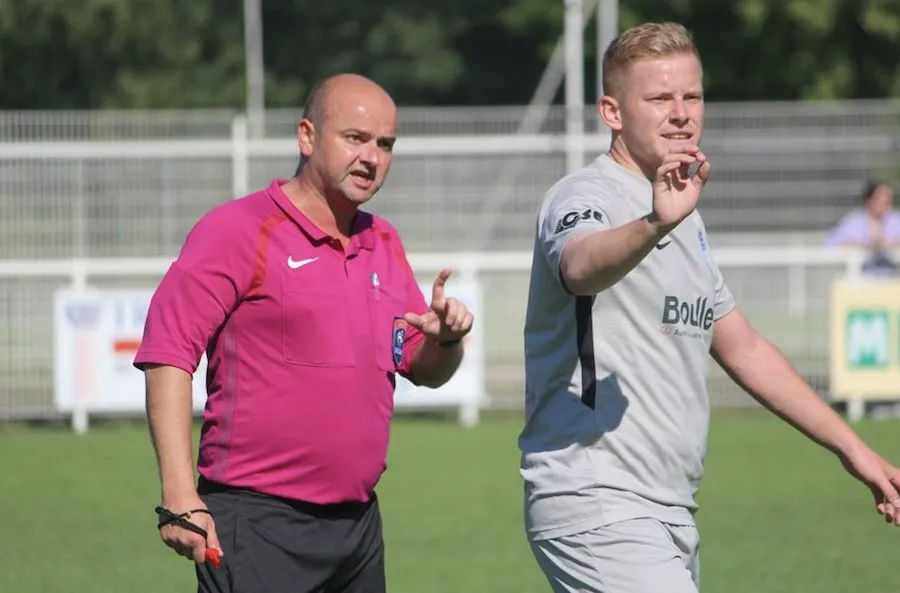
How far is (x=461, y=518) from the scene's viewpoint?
10102 mm

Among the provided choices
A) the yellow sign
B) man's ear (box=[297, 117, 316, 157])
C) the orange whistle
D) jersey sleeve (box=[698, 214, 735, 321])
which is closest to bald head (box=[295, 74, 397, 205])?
man's ear (box=[297, 117, 316, 157])

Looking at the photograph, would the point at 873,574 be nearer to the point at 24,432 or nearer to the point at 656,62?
the point at 656,62

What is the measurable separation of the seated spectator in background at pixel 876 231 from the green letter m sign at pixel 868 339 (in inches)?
27.7

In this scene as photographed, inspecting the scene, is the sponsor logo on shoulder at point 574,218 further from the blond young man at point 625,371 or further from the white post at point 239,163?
the white post at point 239,163

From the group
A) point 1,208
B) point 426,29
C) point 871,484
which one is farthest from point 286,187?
point 426,29

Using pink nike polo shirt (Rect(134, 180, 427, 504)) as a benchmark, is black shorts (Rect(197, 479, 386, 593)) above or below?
below

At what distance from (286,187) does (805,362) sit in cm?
1187

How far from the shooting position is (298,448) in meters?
4.73

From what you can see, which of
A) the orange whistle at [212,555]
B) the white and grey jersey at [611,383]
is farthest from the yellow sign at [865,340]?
the orange whistle at [212,555]

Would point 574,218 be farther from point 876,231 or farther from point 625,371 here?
point 876,231

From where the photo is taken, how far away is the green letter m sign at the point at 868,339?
14844 millimetres

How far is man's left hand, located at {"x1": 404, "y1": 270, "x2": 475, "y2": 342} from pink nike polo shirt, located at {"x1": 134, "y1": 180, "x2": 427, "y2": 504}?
0.17 metres

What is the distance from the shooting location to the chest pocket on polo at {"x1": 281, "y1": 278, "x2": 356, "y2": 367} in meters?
4.70

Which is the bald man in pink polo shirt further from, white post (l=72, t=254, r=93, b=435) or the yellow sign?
the yellow sign
